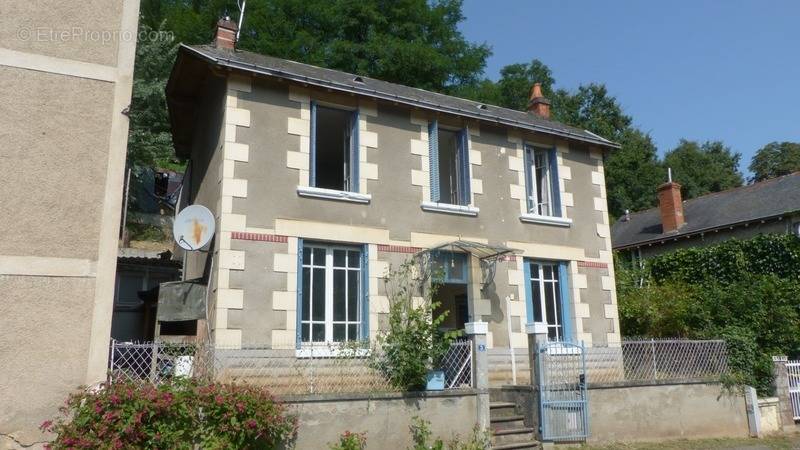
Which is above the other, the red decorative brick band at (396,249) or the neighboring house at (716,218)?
the neighboring house at (716,218)

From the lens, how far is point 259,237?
9.34m

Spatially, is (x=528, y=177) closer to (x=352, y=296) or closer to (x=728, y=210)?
(x=352, y=296)

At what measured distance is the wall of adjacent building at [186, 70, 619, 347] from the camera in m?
9.16

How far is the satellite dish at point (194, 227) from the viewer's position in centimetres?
916

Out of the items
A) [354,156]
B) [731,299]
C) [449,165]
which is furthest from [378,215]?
[731,299]

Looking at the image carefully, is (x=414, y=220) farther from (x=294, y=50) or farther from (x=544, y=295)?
(x=294, y=50)

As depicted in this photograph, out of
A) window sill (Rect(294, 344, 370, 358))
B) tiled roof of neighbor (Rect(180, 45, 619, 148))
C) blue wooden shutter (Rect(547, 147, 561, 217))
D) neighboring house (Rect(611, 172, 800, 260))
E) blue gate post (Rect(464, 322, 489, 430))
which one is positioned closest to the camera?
blue gate post (Rect(464, 322, 489, 430))

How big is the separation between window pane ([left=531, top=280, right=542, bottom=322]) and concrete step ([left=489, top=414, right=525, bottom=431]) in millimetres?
2428

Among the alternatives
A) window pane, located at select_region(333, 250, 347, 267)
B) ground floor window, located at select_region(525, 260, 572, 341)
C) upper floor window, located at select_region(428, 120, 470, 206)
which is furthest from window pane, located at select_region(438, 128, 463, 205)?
window pane, located at select_region(333, 250, 347, 267)

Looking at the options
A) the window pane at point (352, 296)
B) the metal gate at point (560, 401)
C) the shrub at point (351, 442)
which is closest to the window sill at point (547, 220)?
the metal gate at point (560, 401)

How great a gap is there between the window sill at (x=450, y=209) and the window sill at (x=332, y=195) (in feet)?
3.72

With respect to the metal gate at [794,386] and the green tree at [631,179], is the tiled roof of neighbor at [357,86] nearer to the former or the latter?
the metal gate at [794,386]

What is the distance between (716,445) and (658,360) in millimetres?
1550

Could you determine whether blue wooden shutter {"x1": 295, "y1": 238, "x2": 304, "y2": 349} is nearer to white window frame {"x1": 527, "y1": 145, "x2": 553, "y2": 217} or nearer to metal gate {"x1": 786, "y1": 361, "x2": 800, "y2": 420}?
white window frame {"x1": 527, "y1": 145, "x2": 553, "y2": 217}
